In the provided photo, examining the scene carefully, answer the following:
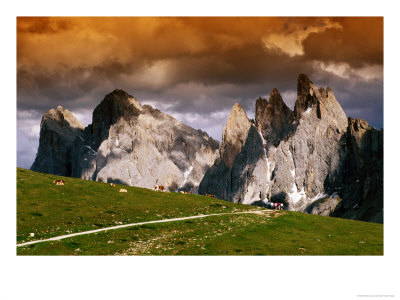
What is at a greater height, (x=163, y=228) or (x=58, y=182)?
(x=58, y=182)

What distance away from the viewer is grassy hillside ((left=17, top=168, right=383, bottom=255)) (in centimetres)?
3479

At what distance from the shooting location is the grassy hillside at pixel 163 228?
3479 cm

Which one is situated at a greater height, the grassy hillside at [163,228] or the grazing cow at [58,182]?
the grazing cow at [58,182]

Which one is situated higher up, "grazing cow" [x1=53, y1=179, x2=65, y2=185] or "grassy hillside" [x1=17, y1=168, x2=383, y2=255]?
"grazing cow" [x1=53, y1=179, x2=65, y2=185]

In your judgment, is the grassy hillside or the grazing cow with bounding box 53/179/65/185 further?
the grazing cow with bounding box 53/179/65/185

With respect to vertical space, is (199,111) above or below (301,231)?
above

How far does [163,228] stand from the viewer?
41156 millimetres

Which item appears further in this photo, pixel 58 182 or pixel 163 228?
pixel 58 182

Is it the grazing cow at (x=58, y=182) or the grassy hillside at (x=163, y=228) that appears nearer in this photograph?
the grassy hillside at (x=163, y=228)

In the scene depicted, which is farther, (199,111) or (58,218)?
(199,111)
